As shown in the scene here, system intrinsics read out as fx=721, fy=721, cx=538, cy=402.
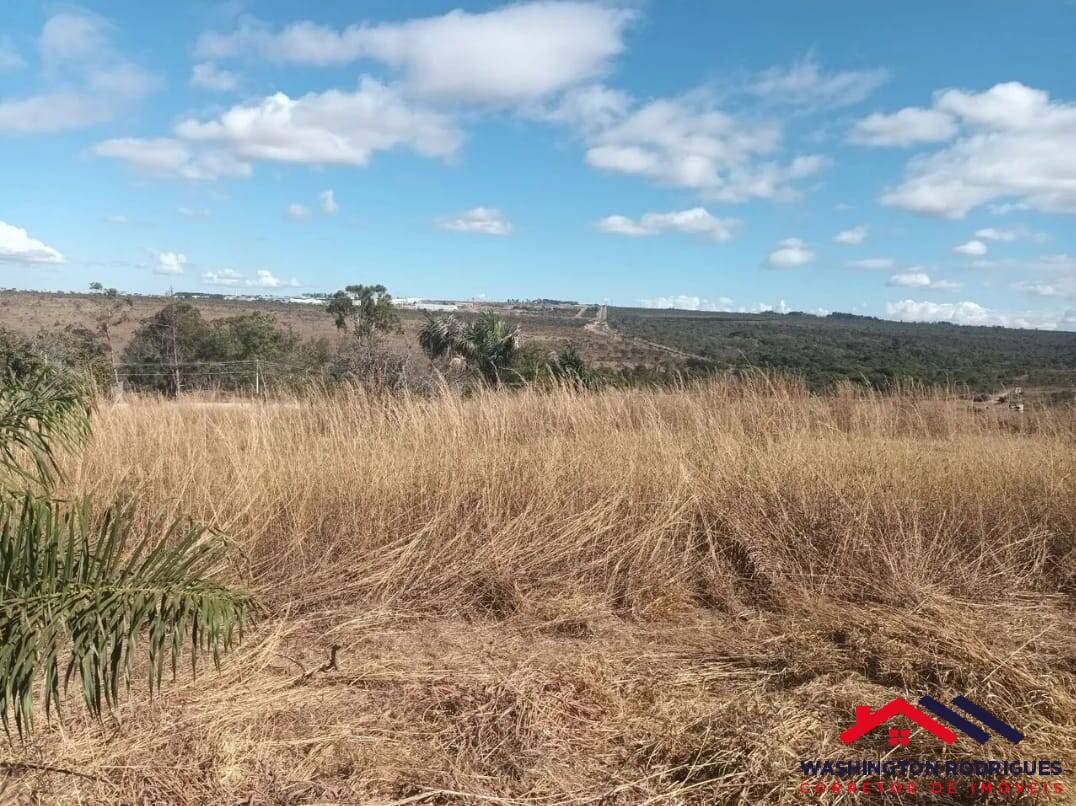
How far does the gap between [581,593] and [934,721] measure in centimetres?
189

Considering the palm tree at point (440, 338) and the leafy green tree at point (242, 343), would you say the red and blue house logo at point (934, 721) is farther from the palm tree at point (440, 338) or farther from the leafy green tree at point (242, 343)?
the leafy green tree at point (242, 343)

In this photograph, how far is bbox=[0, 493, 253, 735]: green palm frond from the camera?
62.8 inches

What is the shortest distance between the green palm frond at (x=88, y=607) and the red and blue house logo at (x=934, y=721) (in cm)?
232

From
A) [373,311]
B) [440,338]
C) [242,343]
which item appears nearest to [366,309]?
[373,311]

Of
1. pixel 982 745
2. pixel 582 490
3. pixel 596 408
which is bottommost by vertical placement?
pixel 982 745

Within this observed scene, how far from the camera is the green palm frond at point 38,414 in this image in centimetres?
246

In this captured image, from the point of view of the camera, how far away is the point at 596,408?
679 centimetres

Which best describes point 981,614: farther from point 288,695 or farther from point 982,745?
point 288,695

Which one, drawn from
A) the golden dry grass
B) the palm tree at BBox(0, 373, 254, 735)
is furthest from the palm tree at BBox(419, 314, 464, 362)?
the palm tree at BBox(0, 373, 254, 735)

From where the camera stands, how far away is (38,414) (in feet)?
8.36

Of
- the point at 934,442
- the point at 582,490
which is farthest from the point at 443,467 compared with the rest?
the point at 934,442

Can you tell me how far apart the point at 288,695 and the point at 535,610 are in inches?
54.7

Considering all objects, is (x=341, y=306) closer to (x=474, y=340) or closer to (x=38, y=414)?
(x=474, y=340)

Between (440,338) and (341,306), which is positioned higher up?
(341,306)
